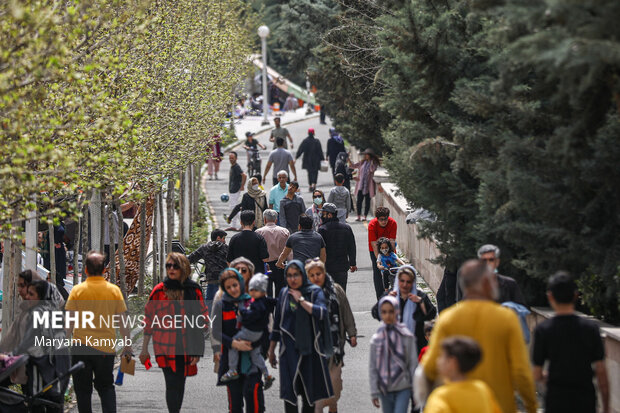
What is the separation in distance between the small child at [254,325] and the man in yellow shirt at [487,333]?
3.24m

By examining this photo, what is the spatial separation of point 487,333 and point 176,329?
4.10 meters

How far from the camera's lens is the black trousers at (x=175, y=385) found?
35.1 ft

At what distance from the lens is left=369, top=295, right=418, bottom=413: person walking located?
938 cm

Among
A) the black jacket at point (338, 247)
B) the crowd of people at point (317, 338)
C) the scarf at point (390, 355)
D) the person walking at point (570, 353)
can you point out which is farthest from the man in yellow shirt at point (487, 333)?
the black jacket at point (338, 247)

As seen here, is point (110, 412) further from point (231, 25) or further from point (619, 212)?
point (231, 25)

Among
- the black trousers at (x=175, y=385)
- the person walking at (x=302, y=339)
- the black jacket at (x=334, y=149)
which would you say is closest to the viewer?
the person walking at (x=302, y=339)

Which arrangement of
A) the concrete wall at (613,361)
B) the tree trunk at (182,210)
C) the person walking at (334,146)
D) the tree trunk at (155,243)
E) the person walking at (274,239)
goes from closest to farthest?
the concrete wall at (613,361) < the person walking at (274,239) < the tree trunk at (155,243) < the tree trunk at (182,210) < the person walking at (334,146)

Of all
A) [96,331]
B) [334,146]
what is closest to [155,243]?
[96,331]

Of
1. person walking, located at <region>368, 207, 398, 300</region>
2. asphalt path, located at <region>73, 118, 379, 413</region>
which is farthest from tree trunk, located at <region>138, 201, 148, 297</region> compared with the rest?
person walking, located at <region>368, 207, 398, 300</region>

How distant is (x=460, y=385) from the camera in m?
6.23

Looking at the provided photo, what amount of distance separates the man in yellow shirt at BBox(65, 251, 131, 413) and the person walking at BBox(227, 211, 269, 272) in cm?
392

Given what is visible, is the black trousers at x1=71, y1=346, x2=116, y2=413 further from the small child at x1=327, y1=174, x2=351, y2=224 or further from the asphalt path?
the small child at x1=327, y1=174, x2=351, y2=224

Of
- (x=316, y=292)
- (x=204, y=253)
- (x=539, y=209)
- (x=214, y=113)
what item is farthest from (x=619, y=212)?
(x=214, y=113)

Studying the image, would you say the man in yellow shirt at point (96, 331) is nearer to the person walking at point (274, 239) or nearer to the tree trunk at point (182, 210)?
the person walking at point (274, 239)
